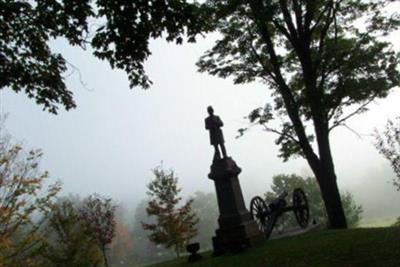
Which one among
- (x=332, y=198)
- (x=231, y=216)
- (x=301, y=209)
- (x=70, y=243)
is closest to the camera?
(x=231, y=216)

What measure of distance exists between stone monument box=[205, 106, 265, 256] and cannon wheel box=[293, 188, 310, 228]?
10.4 ft

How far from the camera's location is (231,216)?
13.7m

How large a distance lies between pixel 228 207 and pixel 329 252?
15.5 ft

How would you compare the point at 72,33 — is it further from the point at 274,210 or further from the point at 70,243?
the point at 70,243

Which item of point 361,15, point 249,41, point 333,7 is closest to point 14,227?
point 249,41

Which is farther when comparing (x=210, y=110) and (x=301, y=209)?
(x=301, y=209)

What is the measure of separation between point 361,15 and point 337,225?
30.5 ft

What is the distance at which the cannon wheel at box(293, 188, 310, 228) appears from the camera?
54.2 ft

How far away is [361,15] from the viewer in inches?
694

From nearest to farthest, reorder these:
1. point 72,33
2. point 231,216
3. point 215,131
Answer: point 72,33 → point 231,216 → point 215,131

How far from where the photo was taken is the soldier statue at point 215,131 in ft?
48.1

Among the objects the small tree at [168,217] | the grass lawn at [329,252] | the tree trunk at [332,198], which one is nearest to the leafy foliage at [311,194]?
the small tree at [168,217]

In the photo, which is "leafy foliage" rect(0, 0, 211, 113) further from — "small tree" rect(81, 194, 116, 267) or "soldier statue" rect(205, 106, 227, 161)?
"small tree" rect(81, 194, 116, 267)

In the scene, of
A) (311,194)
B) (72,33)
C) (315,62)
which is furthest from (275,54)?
(311,194)
